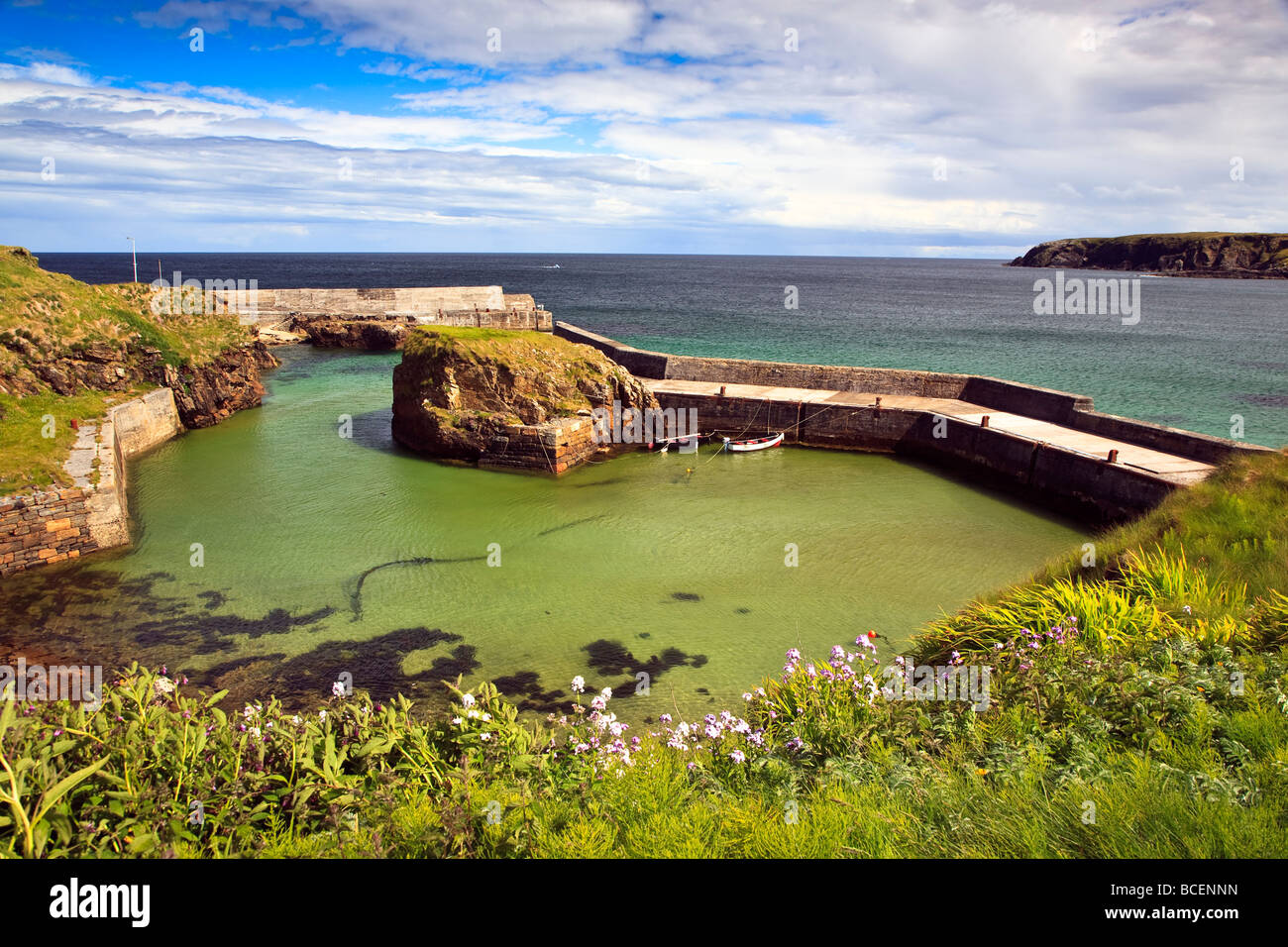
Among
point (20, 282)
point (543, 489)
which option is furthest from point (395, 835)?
point (20, 282)

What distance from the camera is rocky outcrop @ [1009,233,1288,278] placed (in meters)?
139

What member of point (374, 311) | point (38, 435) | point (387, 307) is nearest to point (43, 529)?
point (38, 435)

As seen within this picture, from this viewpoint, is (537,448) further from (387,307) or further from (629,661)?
(387,307)

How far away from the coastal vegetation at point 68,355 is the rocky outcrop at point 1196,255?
171992mm

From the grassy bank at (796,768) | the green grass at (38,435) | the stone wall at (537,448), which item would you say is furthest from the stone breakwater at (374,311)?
the grassy bank at (796,768)

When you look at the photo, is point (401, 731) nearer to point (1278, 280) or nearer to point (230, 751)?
point (230, 751)

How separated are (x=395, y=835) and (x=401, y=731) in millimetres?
1312

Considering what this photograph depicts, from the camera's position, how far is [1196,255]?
146m

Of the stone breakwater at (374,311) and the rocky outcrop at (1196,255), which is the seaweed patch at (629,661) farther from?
the rocky outcrop at (1196,255)

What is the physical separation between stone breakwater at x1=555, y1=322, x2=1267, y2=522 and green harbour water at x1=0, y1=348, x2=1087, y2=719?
88cm

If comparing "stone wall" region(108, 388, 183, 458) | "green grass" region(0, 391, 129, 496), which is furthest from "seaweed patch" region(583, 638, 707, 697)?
"stone wall" region(108, 388, 183, 458)

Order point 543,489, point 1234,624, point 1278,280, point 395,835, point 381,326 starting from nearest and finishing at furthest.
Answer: point 395,835 < point 1234,624 < point 543,489 < point 381,326 < point 1278,280

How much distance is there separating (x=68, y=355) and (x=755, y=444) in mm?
18058

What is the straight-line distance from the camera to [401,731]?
511 centimetres
